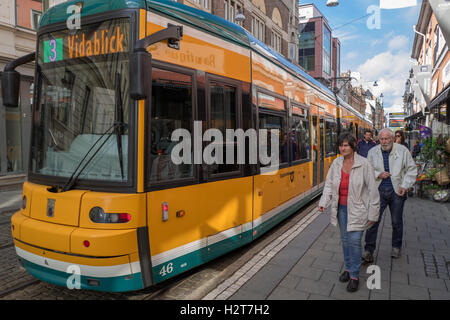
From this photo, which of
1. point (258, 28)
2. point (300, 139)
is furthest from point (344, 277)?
point (258, 28)

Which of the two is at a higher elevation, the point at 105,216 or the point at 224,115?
the point at 224,115

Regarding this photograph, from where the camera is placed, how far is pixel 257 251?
5.15 meters

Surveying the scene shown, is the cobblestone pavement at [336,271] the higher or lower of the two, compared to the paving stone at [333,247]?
lower

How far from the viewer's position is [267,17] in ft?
80.2

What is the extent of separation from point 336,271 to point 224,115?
2.38m

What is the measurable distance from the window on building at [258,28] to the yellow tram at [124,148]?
19388 millimetres

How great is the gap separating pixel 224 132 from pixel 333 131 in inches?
304

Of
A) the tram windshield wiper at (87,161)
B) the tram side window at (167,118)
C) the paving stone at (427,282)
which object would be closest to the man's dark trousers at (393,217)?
the paving stone at (427,282)

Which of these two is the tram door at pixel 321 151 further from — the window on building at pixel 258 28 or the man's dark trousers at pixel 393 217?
the window on building at pixel 258 28

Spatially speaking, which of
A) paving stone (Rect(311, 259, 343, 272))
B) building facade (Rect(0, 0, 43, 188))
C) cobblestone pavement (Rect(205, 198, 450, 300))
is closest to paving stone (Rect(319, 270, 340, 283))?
cobblestone pavement (Rect(205, 198, 450, 300))

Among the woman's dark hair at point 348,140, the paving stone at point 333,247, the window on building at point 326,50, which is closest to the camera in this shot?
the woman's dark hair at point 348,140

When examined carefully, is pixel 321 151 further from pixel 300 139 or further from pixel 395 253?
pixel 395 253

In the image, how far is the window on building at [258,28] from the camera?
74.4 feet

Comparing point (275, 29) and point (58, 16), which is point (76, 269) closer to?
point (58, 16)
